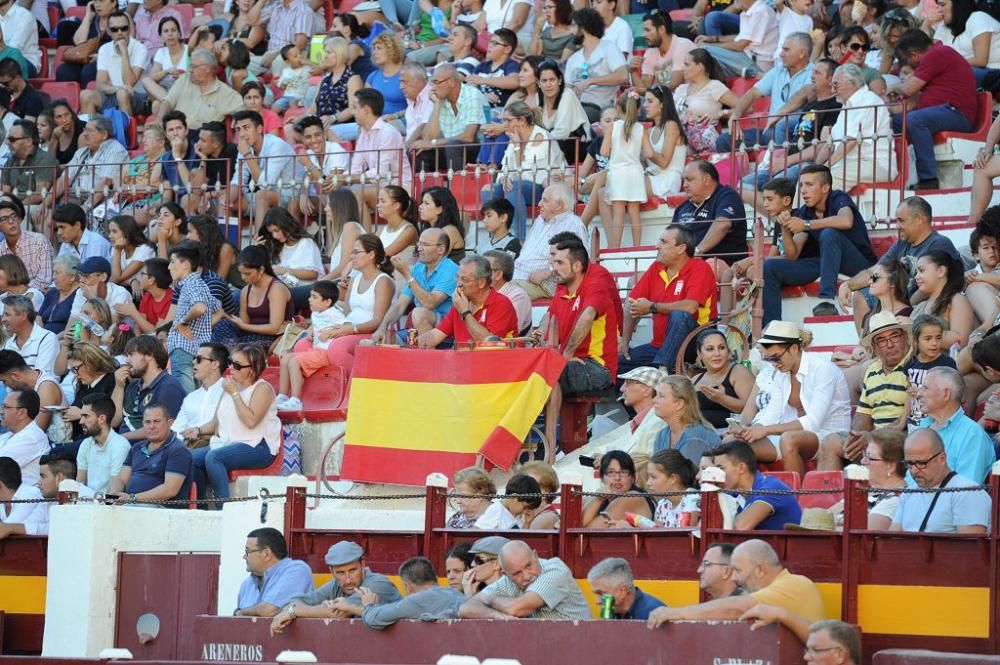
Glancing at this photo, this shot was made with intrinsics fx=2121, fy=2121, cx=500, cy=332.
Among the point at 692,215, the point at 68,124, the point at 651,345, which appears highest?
the point at 68,124

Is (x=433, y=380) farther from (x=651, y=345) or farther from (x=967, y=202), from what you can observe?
(x=967, y=202)

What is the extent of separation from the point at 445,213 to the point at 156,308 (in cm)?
278

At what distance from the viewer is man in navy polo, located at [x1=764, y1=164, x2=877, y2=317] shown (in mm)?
15625

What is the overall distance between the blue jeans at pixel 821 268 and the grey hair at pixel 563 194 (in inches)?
76.4

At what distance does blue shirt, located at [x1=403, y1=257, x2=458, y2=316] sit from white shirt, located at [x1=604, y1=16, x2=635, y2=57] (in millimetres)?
4802

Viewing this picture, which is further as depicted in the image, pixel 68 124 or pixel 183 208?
pixel 68 124

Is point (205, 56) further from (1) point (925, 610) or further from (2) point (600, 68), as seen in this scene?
(1) point (925, 610)

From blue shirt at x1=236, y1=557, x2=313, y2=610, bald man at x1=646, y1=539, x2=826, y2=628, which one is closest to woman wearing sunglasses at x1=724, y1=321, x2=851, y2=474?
bald man at x1=646, y1=539, x2=826, y2=628

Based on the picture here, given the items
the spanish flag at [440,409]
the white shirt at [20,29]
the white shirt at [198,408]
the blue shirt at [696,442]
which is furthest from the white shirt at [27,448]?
the white shirt at [20,29]

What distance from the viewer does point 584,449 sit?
1487cm

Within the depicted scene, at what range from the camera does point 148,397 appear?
16.3 meters

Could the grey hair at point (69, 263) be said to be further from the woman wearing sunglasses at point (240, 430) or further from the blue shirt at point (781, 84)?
the blue shirt at point (781, 84)

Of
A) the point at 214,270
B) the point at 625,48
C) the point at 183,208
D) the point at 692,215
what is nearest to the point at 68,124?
the point at 183,208

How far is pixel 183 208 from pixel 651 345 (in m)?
A: 5.98
